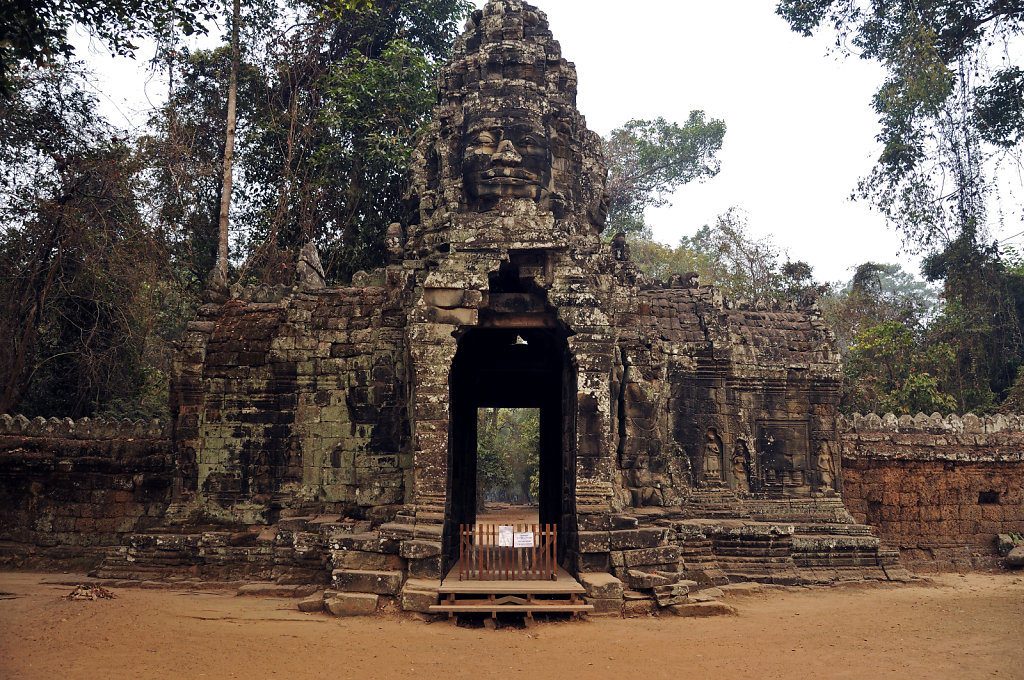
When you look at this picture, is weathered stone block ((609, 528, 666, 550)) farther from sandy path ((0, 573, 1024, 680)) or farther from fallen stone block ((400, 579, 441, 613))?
fallen stone block ((400, 579, 441, 613))

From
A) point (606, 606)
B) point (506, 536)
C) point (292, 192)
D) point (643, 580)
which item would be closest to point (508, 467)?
point (292, 192)

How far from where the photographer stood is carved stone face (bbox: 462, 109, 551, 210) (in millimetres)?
10578

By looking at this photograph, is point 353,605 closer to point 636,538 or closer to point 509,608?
point 509,608

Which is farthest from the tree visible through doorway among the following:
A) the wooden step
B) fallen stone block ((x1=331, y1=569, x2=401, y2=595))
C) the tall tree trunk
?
the wooden step

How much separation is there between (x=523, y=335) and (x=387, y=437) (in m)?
3.50

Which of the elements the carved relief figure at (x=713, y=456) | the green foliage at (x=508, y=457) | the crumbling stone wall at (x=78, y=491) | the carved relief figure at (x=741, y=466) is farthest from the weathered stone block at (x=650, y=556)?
the green foliage at (x=508, y=457)

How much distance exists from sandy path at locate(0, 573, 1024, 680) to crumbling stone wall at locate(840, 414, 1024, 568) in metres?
4.14

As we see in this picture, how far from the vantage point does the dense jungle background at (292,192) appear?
51.5 ft

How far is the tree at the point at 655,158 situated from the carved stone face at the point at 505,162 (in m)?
21.6

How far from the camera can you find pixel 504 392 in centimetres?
1358

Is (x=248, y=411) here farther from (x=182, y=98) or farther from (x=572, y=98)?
(x=182, y=98)

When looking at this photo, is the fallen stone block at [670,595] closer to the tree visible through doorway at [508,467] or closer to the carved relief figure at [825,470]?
the carved relief figure at [825,470]

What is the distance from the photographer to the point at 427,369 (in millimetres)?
9586

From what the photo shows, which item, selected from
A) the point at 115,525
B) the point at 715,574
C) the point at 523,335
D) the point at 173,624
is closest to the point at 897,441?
the point at 715,574
